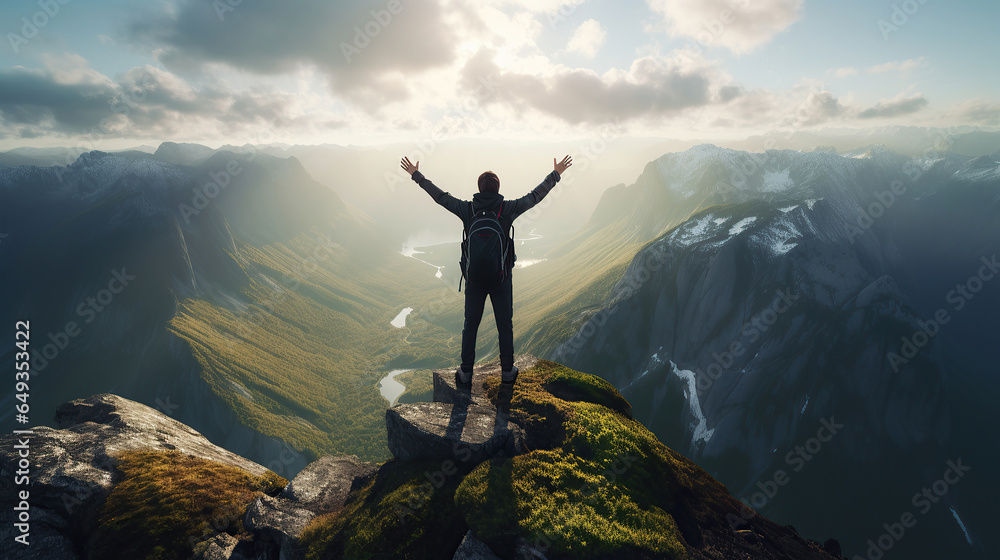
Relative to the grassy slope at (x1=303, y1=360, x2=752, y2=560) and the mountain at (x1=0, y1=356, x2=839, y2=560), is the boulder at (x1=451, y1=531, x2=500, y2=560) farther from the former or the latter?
the grassy slope at (x1=303, y1=360, x2=752, y2=560)

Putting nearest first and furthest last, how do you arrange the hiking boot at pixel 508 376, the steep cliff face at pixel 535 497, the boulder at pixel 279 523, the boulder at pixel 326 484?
the steep cliff face at pixel 535 497
the boulder at pixel 279 523
the boulder at pixel 326 484
the hiking boot at pixel 508 376

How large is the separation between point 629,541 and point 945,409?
163982 millimetres

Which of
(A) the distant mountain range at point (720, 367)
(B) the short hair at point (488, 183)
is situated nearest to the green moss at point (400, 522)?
(B) the short hair at point (488, 183)

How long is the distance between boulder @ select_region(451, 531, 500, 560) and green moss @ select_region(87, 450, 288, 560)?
27.2 ft

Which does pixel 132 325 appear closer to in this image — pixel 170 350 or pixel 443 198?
pixel 170 350

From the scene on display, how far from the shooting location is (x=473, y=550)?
7.68 meters

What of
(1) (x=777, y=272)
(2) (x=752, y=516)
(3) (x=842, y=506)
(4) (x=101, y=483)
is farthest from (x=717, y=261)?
(4) (x=101, y=483)

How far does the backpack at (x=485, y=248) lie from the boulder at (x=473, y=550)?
6.26 m

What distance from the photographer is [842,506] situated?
9388 centimetres

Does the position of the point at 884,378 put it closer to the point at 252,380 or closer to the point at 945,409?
the point at 945,409

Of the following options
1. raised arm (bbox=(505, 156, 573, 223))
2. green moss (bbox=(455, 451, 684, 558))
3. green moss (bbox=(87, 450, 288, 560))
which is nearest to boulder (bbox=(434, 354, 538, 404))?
green moss (bbox=(455, 451, 684, 558))

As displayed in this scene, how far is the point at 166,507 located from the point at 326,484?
15.5 feet

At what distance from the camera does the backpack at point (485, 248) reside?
10.6 meters

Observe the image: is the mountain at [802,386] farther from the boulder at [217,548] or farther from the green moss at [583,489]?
the boulder at [217,548]
